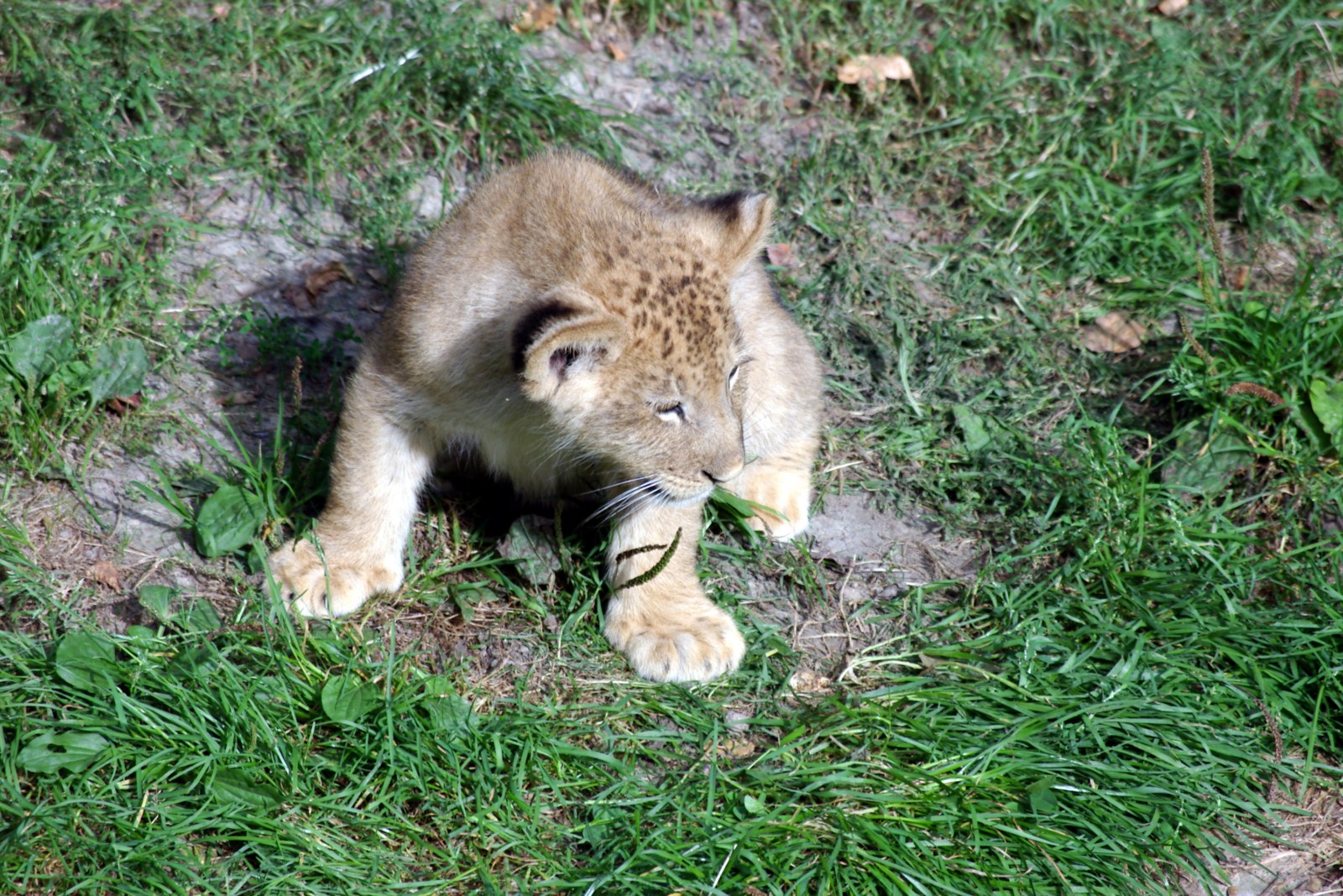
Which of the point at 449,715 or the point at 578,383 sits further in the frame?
the point at 449,715

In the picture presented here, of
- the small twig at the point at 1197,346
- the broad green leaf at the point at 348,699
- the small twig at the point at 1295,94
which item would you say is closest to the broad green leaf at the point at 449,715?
the broad green leaf at the point at 348,699

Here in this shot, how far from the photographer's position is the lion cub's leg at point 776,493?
5.06 m

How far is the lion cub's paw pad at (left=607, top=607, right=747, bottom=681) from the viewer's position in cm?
433

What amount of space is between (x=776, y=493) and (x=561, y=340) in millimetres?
1779

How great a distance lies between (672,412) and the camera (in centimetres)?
401

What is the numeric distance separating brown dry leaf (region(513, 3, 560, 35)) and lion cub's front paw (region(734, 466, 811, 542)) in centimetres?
308

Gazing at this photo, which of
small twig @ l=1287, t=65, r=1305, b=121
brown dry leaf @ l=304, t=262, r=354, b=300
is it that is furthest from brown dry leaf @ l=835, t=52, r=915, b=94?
brown dry leaf @ l=304, t=262, r=354, b=300

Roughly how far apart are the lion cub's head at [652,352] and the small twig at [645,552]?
18 centimetres

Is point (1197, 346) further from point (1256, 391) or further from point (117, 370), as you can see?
point (117, 370)

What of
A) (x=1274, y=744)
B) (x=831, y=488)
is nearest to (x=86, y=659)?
(x=831, y=488)

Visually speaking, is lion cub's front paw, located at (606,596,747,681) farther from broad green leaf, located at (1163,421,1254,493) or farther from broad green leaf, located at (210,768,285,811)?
broad green leaf, located at (1163,421,1254,493)

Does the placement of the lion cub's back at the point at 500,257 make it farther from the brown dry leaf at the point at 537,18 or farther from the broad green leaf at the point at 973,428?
the brown dry leaf at the point at 537,18

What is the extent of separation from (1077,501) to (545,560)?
7.32ft

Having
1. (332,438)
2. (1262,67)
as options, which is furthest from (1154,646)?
(1262,67)
